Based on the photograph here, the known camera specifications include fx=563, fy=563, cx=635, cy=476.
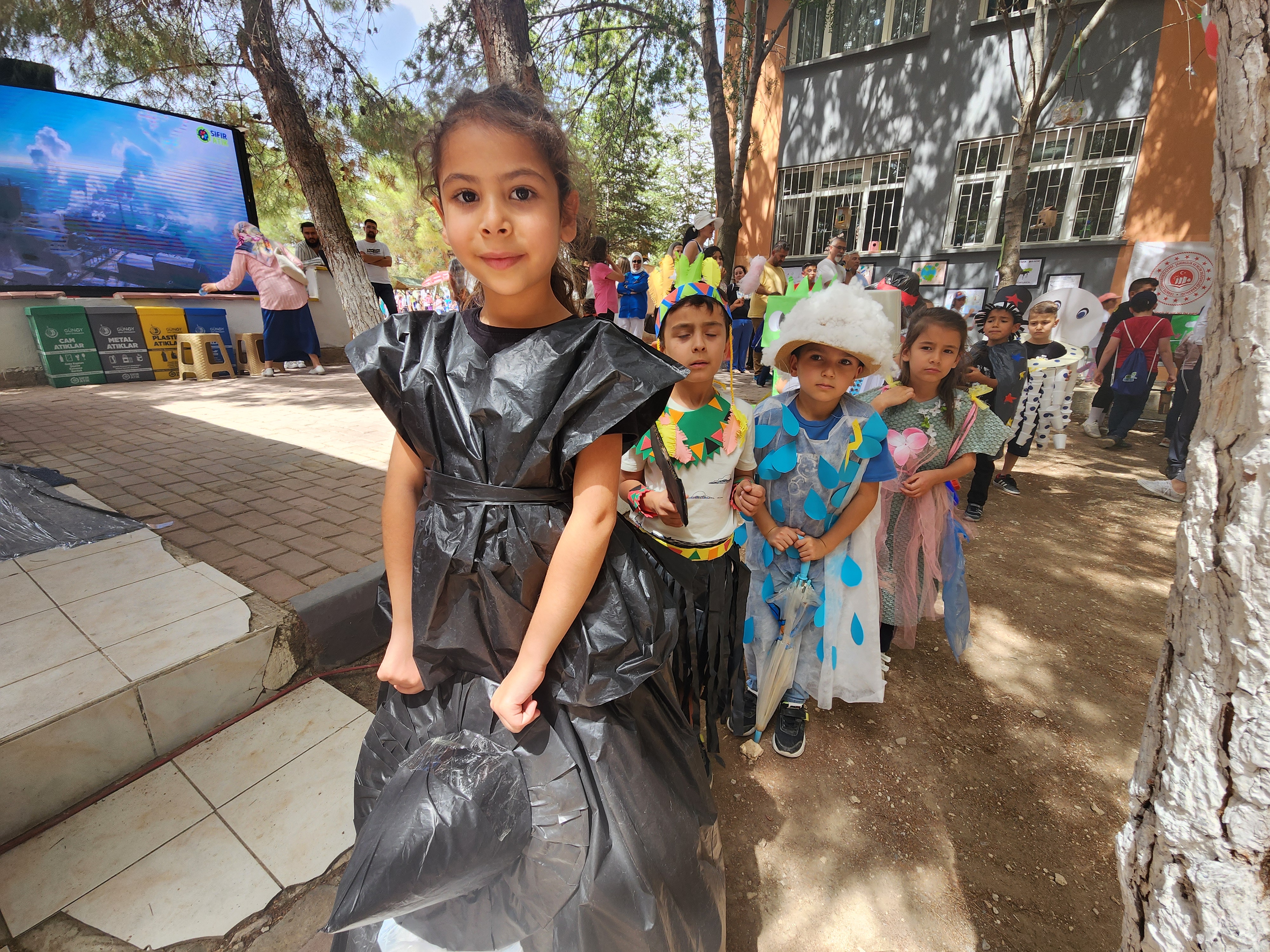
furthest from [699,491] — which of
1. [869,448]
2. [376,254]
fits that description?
[376,254]

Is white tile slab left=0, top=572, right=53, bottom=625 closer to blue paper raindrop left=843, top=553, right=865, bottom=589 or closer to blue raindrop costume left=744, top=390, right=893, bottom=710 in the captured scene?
blue raindrop costume left=744, top=390, right=893, bottom=710

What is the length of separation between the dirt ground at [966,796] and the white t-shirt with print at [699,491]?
2.77 feet

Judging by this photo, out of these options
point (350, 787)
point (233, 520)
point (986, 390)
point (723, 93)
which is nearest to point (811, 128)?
point (723, 93)

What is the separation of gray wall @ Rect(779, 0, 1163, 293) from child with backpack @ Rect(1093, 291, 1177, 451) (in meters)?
4.63

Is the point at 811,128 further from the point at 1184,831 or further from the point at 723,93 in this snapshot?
the point at 1184,831

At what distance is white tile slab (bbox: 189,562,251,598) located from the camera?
7.50 feet

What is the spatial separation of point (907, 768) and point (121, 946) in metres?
2.20

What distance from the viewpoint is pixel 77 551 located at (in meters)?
2.59

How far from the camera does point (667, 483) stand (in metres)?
1.56

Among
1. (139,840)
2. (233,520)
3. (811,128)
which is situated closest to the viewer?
(139,840)

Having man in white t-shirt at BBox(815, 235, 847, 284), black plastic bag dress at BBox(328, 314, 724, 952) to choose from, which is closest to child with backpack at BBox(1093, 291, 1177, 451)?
man in white t-shirt at BBox(815, 235, 847, 284)

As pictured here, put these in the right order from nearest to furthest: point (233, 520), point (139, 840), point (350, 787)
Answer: point (139, 840) → point (350, 787) → point (233, 520)

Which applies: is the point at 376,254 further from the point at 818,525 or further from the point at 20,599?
the point at 818,525

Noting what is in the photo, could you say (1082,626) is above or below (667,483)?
below
